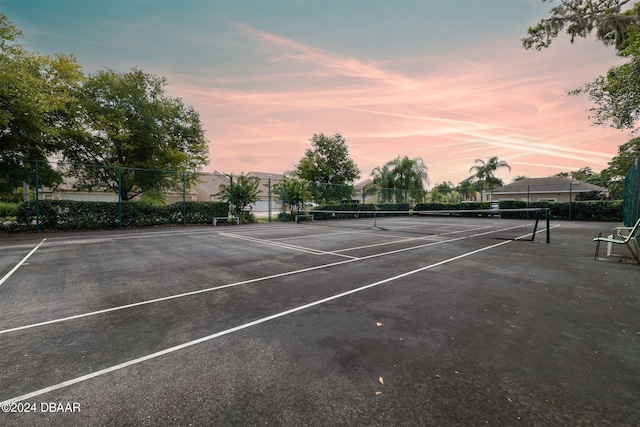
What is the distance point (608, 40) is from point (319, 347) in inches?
971

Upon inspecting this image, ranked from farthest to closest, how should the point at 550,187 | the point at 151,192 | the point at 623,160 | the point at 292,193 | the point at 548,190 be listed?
the point at 550,187 → the point at 548,190 → the point at 623,160 → the point at 151,192 → the point at 292,193

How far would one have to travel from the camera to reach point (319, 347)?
9.00ft

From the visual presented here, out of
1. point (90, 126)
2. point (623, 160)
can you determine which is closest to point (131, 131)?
point (90, 126)

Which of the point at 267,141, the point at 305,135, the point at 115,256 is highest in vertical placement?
the point at 305,135

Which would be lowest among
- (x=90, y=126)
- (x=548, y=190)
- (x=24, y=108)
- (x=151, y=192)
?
(x=151, y=192)

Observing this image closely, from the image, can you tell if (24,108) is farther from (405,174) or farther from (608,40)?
(405,174)

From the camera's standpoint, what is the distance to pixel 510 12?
537 inches

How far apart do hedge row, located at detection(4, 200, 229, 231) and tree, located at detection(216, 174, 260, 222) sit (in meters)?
1.60

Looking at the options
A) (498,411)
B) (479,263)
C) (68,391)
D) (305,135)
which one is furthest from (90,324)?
(305,135)

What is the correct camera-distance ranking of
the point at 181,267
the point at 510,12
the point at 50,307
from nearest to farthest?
1. the point at 50,307
2. the point at 181,267
3. the point at 510,12

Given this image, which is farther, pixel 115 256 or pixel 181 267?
pixel 115 256

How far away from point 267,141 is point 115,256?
22.4 metres

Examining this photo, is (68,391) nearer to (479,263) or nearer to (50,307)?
(50,307)

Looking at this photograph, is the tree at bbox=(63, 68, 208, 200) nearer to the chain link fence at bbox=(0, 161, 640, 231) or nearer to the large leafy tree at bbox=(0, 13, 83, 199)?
the chain link fence at bbox=(0, 161, 640, 231)
